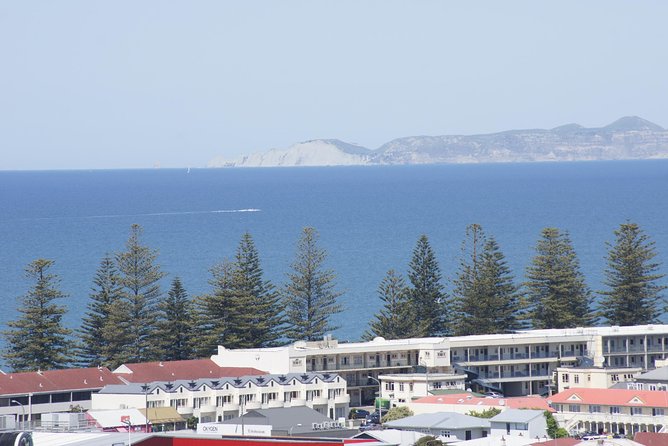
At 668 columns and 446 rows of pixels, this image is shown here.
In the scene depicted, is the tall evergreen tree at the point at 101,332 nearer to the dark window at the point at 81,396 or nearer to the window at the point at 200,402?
the dark window at the point at 81,396

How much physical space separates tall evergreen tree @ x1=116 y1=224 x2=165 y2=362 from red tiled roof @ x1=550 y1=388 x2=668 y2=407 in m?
17.6

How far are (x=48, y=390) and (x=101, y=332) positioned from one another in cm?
1115

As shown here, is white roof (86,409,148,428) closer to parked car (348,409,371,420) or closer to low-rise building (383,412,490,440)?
low-rise building (383,412,490,440)

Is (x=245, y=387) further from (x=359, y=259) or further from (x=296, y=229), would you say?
(x=296, y=229)

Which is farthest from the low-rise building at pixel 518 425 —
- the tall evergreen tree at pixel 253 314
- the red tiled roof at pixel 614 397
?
the tall evergreen tree at pixel 253 314

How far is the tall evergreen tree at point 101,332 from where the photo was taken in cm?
6369

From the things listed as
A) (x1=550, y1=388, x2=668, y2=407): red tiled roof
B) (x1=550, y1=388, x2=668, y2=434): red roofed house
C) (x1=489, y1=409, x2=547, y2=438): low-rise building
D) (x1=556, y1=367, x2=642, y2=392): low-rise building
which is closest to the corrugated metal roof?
(x1=489, y1=409, x2=547, y2=438): low-rise building

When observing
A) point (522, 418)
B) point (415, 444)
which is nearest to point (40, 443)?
point (415, 444)

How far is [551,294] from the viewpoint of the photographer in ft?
231

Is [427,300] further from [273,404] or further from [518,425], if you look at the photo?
[518,425]

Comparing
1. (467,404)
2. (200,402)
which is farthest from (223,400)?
(467,404)

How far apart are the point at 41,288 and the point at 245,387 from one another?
39.5ft

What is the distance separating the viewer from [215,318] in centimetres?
6512

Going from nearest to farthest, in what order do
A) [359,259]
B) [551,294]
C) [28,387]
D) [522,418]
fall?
[522,418] < [28,387] < [551,294] < [359,259]
